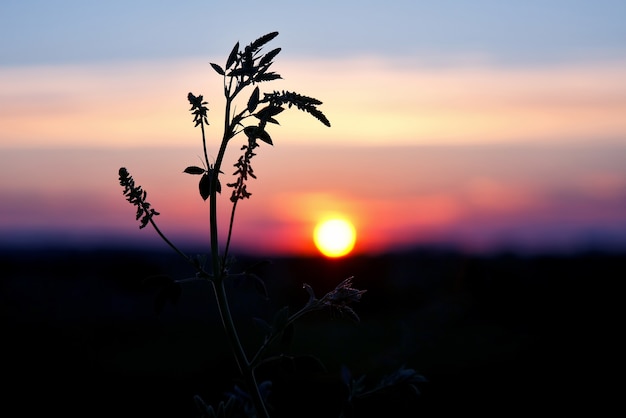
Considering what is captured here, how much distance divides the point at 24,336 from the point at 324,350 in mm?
4314

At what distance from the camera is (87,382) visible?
1006cm

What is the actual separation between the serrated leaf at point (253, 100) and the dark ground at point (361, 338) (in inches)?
224

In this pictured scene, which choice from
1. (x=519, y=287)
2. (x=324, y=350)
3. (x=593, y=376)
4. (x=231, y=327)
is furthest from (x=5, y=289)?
(x=231, y=327)

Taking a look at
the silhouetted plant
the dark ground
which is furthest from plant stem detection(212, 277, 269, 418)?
the dark ground

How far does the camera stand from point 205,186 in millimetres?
2135

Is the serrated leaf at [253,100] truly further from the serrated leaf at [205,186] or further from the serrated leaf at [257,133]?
the serrated leaf at [205,186]

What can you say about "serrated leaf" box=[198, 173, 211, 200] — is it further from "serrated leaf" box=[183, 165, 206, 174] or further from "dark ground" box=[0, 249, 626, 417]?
"dark ground" box=[0, 249, 626, 417]

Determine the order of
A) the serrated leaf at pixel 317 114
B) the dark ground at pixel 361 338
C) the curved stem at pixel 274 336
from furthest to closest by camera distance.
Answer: the dark ground at pixel 361 338 < the curved stem at pixel 274 336 < the serrated leaf at pixel 317 114

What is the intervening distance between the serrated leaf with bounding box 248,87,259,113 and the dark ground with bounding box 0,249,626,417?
5.69 meters

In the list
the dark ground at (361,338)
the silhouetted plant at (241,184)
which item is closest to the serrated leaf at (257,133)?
the silhouetted plant at (241,184)

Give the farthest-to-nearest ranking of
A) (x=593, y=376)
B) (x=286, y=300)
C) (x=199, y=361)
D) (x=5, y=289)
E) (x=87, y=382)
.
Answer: (x=5, y=289) → (x=286, y=300) → (x=199, y=361) → (x=87, y=382) → (x=593, y=376)

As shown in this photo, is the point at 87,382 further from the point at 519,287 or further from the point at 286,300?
the point at 519,287

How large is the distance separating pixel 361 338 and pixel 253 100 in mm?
9407

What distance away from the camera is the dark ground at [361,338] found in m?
9.05
